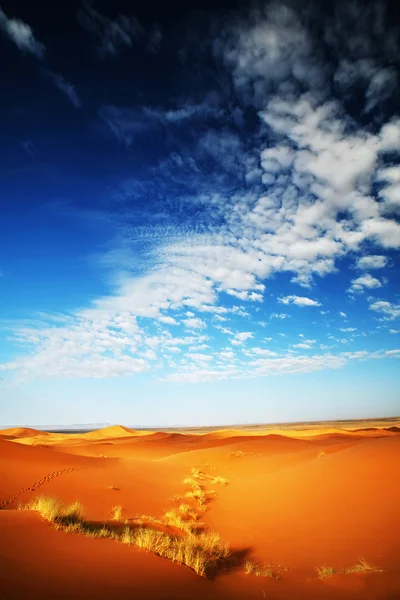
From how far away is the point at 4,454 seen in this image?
17719 millimetres

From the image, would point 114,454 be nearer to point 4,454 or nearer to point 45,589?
point 4,454

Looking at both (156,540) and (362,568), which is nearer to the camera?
(362,568)

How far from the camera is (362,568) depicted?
675cm

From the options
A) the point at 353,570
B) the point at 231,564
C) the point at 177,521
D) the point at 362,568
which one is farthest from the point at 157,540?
the point at 362,568

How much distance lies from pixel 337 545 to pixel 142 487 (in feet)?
32.2

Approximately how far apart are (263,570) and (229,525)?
4.44 metres

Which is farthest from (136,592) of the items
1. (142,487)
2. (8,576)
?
(142,487)

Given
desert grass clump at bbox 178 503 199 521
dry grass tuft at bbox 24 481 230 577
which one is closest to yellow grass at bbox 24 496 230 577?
dry grass tuft at bbox 24 481 230 577

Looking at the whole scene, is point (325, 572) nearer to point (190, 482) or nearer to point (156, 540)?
point (156, 540)

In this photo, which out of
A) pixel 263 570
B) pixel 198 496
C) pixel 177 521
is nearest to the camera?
pixel 263 570

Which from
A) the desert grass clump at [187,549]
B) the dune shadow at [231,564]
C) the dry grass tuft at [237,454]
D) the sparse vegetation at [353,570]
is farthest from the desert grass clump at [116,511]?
the dry grass tuft at [237,454]

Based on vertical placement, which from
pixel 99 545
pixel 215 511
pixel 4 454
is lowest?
Answer: pixel 215 511

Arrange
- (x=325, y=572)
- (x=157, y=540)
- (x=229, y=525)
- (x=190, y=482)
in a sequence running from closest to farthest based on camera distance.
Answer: (x=325, y=572) < (x=157, y=540) < (x=229, y=525) < (x=190, y=482)

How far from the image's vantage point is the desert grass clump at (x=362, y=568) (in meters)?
6.38
